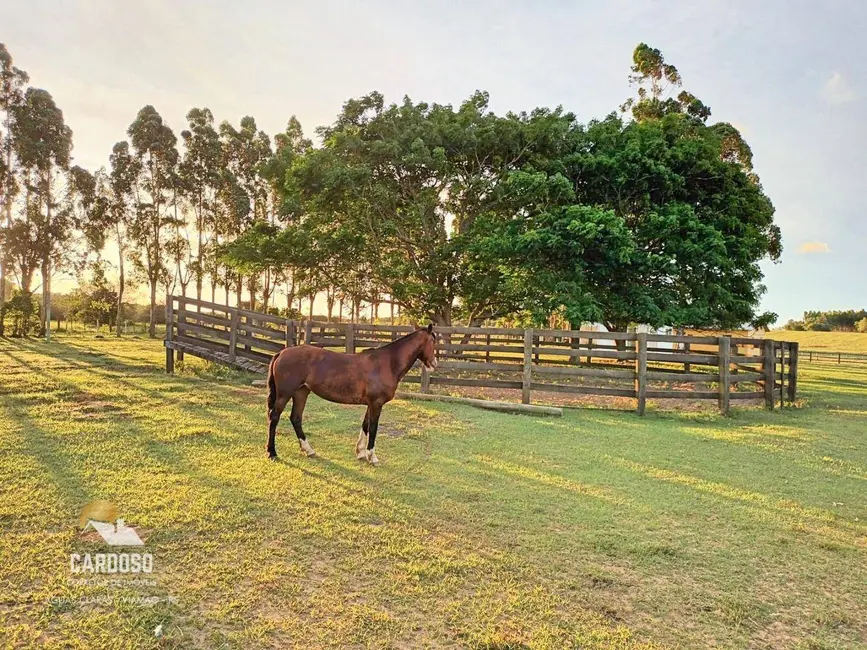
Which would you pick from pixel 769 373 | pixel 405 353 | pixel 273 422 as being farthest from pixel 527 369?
pixel 273 422

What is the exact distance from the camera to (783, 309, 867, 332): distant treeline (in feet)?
252

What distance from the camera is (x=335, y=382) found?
545 centimetres

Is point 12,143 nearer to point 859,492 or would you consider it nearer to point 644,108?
point 644,108

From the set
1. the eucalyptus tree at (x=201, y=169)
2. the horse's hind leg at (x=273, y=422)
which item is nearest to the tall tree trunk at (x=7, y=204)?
the eucalyptus tree at (x=201, y=169)

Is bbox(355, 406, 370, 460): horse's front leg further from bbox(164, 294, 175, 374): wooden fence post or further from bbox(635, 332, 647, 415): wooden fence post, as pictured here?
bbox(164, 294, 175, 374): wooden fence post

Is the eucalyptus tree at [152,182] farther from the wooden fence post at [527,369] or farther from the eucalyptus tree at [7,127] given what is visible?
the wooden fence post at [527,369]

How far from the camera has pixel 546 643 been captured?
2342mm

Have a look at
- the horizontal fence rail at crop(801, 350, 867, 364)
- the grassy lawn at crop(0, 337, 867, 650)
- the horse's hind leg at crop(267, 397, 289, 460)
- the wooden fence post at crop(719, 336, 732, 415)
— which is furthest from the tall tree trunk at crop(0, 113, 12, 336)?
the horizontal fence rail at crop(801, 350, 867, 364)

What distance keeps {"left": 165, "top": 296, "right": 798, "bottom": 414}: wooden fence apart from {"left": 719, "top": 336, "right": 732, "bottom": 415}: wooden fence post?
0.05 feet

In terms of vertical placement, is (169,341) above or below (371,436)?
above

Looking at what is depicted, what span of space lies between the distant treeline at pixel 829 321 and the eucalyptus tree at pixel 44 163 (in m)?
94.5

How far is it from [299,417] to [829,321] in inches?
4106

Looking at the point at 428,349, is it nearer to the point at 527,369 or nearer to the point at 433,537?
the point at 433,537

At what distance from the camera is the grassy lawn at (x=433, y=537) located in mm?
2467
